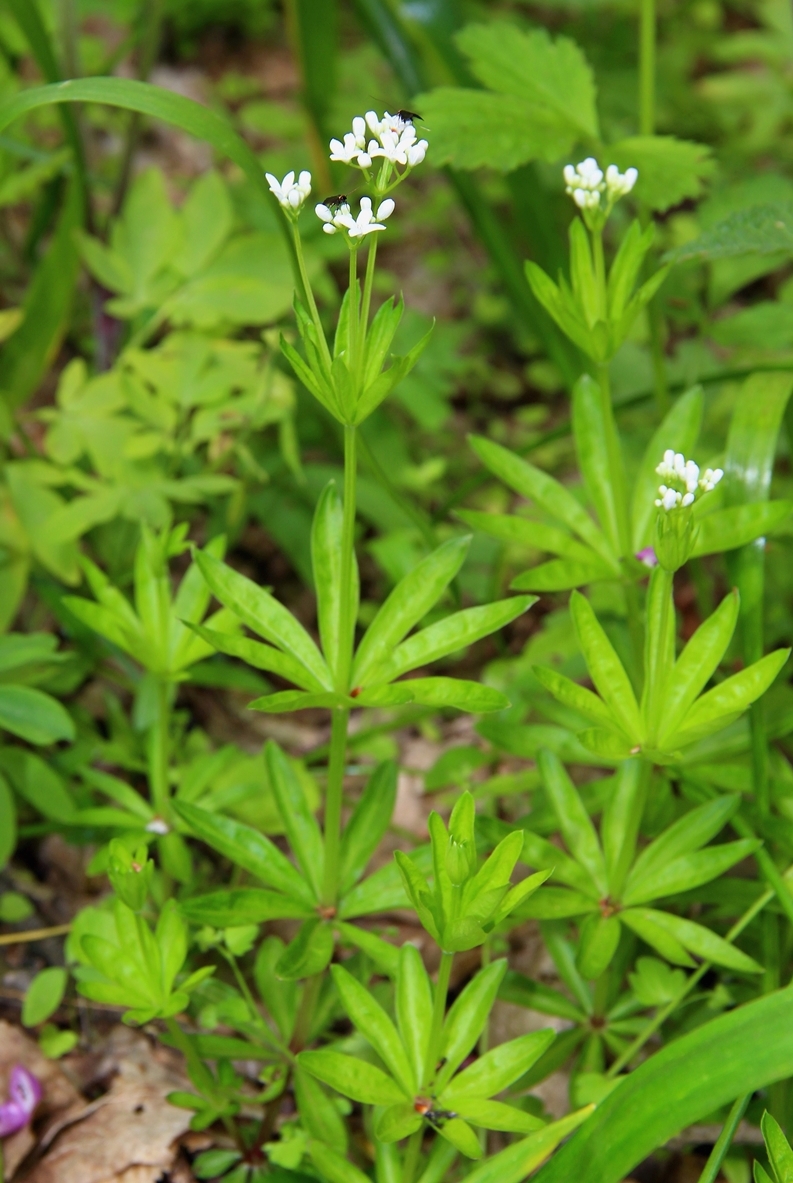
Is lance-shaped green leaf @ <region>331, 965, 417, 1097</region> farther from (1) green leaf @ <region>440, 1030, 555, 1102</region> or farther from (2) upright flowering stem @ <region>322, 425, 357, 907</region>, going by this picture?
(2) upright flowering stem @ <region>322, 425, 357, 907</region>

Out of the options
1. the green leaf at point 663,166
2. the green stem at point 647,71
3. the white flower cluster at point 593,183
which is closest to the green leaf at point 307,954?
the white flower cluster at point 593,183

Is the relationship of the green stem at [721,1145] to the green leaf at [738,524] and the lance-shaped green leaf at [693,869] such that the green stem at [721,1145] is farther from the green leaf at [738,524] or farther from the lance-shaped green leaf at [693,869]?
the green leaf at [738,524]

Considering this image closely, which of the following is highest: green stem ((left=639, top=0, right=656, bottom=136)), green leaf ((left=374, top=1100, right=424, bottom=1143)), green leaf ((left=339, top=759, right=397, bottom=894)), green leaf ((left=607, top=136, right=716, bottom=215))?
green stem ((left=639, top=0, right=656, bottom=136))

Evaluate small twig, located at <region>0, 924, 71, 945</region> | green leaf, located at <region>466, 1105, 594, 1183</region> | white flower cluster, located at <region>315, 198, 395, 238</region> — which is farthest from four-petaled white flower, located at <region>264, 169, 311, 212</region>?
small twig, located at <region>0, 924, 71, 945</region>

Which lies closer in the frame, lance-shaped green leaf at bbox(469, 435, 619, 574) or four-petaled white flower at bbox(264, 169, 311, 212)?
four-petaled white flower at bbox(264, 169, 311, 212)

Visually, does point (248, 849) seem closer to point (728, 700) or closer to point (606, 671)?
point (606, 671)
